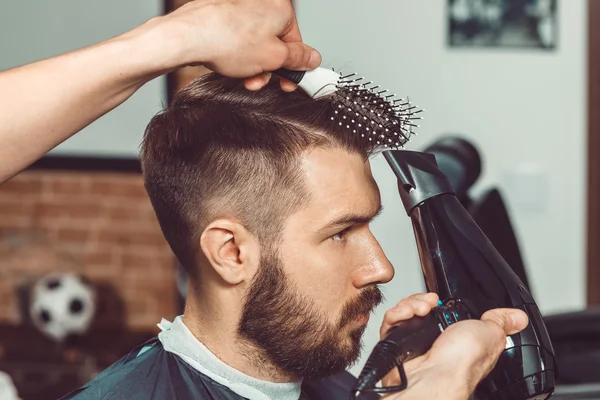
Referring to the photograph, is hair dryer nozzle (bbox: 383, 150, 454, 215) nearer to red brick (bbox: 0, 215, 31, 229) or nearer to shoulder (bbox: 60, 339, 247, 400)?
shoulder (bbox: 60, 339, 247, 400)

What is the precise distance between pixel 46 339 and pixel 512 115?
7.40 feet

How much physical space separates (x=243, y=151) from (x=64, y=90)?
15.3 inches

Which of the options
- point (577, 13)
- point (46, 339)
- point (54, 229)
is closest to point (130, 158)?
point (54, 229)

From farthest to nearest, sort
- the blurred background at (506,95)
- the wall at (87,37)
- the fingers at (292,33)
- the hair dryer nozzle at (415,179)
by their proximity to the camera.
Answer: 1. the wall at (87,37)
2. the blurred background at (506,95)
3. the hair dryer nozzle at (415,179)
4. the fingers at (292,33)

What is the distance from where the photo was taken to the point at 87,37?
3695 millimetres

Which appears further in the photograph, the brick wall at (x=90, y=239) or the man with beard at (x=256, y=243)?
the brick wall at (x=90, y=239)

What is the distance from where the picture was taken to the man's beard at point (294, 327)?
4.09ft

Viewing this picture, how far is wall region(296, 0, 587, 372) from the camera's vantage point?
10.9ft

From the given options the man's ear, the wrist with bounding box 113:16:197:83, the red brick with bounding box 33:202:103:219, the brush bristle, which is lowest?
the red brick with bounding box 33:202:103:219

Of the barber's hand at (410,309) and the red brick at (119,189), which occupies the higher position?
the barber's hand at (410,309)

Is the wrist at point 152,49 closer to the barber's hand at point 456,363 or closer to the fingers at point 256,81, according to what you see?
the fingers at point 256,81

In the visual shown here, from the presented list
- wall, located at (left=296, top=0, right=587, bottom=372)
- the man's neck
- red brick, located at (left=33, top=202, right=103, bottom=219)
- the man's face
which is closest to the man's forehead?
the man's face

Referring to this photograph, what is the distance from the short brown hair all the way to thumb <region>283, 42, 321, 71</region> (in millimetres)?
155

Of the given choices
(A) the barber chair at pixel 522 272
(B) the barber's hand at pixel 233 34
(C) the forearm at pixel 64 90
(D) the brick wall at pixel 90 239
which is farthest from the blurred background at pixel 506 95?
(C) the forearm at pixel 64 90
